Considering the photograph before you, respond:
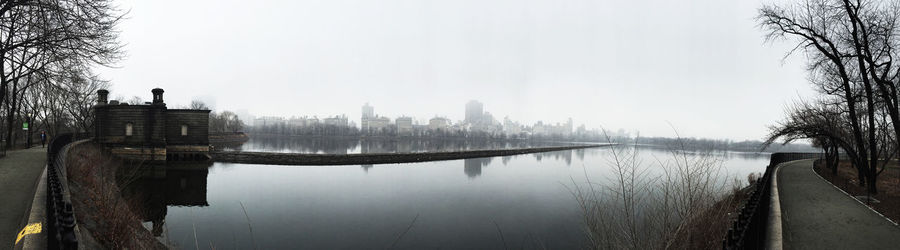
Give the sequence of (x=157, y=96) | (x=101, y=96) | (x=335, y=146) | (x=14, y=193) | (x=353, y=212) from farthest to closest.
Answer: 1. (x=335, y=146)
2. (x=157, y=96)
3. (x=101, y=96)
4. (x=353, y=212)
5. (x=14, y=193)

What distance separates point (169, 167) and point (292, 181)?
1348cm

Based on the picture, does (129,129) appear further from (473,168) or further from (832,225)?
(832,225)

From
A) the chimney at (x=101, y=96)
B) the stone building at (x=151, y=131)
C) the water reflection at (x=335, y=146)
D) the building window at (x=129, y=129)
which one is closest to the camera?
the stone building at (x=151, y=131)

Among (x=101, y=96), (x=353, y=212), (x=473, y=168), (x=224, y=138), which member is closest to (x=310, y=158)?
(x=101, y=96)

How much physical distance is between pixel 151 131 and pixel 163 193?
59.0 ft

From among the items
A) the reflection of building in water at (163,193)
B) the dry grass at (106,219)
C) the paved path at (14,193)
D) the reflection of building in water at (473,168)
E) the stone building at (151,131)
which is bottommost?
the reflection of building in water at (473,168)

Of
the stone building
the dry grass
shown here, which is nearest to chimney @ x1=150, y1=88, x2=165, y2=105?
the stone building

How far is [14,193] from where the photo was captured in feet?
27.7

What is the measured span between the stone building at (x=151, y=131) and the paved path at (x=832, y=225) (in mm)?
41559

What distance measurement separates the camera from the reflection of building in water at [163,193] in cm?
1403

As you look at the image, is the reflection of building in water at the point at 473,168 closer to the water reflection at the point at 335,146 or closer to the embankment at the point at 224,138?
the water reflection at the point at 335,146

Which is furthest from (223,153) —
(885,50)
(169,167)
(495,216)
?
(885,50)

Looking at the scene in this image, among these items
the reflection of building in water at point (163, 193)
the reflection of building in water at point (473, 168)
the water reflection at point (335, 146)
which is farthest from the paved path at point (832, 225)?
the water reflection at point (335, 146)

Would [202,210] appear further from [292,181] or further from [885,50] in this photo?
[885,50]
